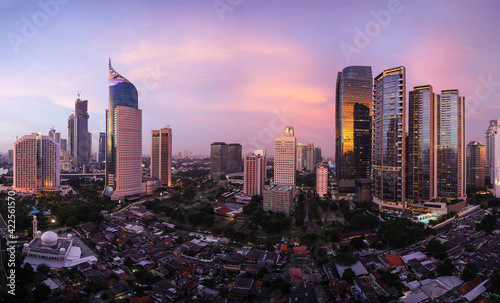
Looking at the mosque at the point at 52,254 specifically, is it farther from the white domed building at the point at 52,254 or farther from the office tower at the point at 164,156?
the office tower at the point at 164,156

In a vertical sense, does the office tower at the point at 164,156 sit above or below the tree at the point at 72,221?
above

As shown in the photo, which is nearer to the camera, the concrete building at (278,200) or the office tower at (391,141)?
the office tower at (391,141)

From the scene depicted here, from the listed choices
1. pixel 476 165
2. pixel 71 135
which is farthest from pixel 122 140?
pixel 71 135

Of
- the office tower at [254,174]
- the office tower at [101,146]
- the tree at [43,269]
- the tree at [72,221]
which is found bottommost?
the tree at [43,269]

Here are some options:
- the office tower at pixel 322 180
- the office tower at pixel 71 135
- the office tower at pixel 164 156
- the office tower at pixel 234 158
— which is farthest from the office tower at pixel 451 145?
the office tower at pixel 71 135

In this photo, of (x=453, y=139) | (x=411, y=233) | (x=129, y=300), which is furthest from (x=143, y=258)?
(x=453, y=139)

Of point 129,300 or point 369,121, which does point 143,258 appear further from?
point 369,121
